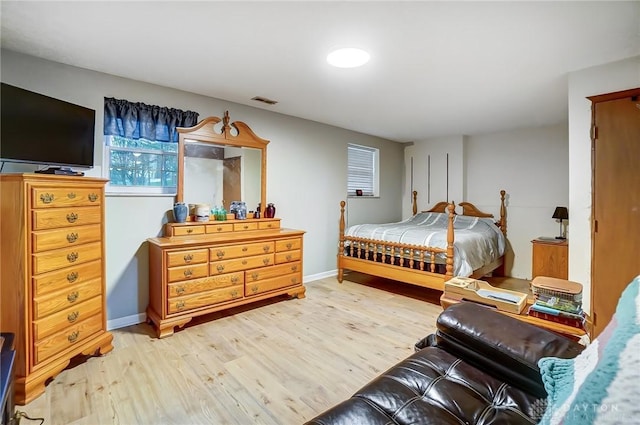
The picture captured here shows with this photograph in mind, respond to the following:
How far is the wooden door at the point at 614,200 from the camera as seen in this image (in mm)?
2168

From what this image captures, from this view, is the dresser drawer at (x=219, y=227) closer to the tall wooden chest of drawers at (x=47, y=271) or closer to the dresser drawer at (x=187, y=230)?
the dresser drawer at (x=187, y=230)

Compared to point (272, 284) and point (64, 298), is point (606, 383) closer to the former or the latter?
point (64, 298)

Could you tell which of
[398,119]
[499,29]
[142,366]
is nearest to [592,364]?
[499,29]

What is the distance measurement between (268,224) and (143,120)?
1646 mm

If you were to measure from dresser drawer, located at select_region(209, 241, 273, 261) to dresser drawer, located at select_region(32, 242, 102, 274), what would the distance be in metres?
0.90

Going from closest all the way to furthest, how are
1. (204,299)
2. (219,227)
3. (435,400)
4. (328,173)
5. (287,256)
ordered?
(435,400), (204,299), (219,227), (287,256), (328,173)

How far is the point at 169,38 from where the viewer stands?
6.81 feet

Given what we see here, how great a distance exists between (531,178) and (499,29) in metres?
3.48

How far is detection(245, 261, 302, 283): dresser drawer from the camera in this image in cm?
317

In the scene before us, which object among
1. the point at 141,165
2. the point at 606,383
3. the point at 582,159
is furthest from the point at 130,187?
the point at 582,159

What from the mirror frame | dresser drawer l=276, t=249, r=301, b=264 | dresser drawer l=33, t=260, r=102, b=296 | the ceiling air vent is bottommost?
dresser drawer l=276, t=249, r=301, b=264

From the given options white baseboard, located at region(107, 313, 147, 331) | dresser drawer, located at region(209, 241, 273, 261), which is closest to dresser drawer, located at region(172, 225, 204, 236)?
dresser drawer, located at region(209, 241, 273, 261)

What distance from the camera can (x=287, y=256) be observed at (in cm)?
350

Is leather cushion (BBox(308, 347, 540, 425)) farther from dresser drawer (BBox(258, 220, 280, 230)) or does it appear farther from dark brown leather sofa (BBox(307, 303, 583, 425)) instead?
dresser drawer (BBox(258, 220, 280, 230))
